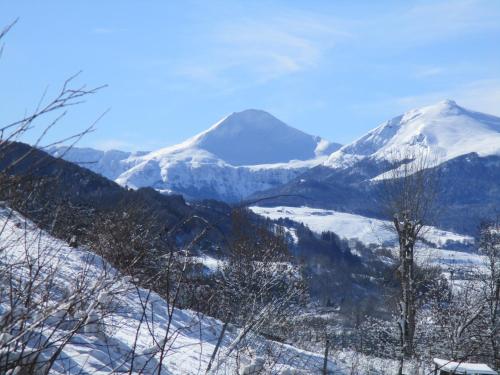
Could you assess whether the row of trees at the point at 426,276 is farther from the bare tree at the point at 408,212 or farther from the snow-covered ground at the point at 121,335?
the snow-covered ground at the point at 121,335

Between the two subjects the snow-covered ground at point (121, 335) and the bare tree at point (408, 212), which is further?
the bare tree at point (408, 212)

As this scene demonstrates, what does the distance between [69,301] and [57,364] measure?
2.81 metres

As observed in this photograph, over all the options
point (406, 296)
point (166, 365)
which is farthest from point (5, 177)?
→ point (406, 296)

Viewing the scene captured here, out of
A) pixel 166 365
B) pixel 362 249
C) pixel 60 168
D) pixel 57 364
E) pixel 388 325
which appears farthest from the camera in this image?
pixel 362 249

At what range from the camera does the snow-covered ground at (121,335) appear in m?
2.46

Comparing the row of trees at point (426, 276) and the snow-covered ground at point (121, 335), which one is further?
the row of trees at point (426, 276)

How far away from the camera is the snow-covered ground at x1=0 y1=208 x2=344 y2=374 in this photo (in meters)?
2.46

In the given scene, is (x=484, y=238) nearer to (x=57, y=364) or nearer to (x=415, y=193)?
(x=415, y=193)

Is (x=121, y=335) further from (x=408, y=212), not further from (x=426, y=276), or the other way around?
(x=426, y=276)

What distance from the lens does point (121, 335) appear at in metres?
7.18

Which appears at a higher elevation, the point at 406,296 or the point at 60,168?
the point at 60,168

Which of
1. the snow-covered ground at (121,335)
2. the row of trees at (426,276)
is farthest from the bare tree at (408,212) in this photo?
the snow-covered ground at (121,335)

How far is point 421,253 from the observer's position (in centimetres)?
2500

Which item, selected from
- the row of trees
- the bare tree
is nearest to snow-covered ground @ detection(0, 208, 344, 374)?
the bare tree
